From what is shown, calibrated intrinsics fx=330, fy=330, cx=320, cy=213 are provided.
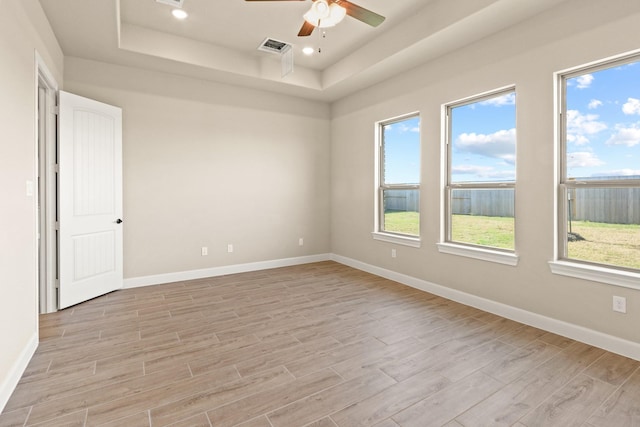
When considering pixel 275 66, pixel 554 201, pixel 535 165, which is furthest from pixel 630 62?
pixel 275 66

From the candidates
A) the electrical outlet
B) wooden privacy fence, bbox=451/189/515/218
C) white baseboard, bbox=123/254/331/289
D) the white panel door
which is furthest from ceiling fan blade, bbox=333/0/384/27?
white baseboard, bbox=123/254/331/289

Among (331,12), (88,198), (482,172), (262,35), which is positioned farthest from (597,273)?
(88,198)

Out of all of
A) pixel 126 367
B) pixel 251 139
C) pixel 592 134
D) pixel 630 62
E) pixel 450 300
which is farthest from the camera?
pixel 251 139

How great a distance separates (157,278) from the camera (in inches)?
181

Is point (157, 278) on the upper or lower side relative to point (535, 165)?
lower

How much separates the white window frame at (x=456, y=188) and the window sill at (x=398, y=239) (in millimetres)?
402

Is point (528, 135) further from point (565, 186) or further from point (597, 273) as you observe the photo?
point (597, 273)

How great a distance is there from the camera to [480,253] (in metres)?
3.62

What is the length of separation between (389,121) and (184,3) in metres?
3.02

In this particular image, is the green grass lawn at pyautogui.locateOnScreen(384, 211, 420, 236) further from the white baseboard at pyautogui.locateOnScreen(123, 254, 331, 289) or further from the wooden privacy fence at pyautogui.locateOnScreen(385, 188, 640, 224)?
the white baseboard at pyautogui.locateOnScreen(123, 254, 331, 289)

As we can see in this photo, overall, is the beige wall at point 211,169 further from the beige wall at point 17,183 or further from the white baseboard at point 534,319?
the white baseboard at point 534,319

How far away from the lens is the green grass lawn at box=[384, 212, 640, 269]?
2678 millimetres

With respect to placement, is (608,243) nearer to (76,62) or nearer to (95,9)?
(95,9)

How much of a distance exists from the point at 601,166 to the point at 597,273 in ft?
2.99
